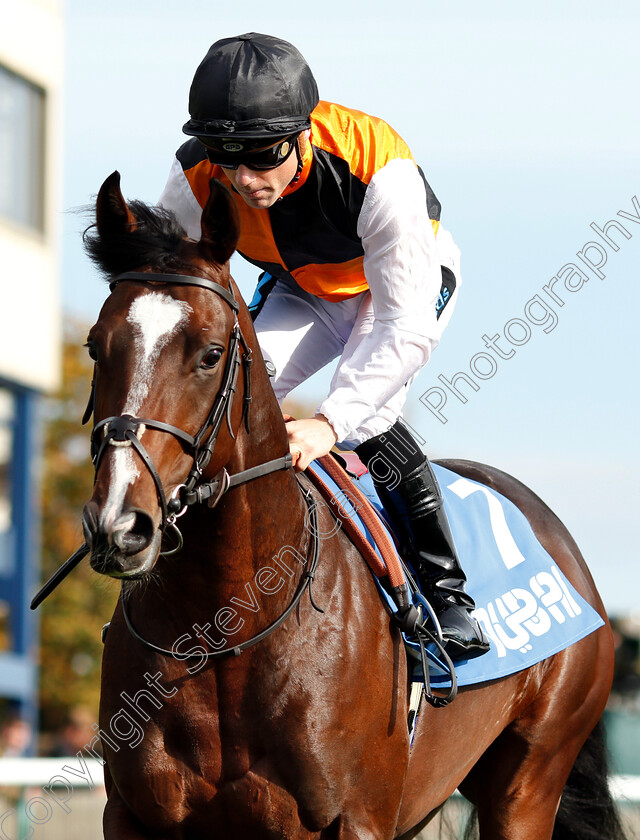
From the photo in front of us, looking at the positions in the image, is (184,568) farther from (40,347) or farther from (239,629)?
(40,347)

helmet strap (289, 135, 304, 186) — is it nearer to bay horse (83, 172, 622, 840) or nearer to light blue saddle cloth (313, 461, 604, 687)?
bay horse (83, 172, 622, 840)

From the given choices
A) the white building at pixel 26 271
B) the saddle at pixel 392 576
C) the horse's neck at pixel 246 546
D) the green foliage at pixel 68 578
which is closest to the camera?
the horse's neck at pixel 246 546

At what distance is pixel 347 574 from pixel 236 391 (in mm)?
802

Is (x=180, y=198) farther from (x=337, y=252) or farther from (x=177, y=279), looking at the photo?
(x=177, y=279)

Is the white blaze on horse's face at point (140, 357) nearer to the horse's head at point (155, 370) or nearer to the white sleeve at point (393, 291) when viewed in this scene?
the horse's head at point (155, 370)

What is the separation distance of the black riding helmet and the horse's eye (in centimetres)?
74

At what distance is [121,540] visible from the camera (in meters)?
2.60

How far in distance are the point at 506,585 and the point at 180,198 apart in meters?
1.90

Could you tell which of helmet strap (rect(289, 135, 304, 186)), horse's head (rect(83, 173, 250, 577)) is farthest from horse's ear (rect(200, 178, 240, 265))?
helmet strap (rect(289, 135, 304, 186))

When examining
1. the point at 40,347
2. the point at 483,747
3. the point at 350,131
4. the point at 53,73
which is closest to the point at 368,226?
Answer: the point at 350,131

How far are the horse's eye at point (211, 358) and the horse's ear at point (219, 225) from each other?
1.15 feet

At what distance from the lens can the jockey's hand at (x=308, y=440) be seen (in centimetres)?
337

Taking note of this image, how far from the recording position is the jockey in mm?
3396

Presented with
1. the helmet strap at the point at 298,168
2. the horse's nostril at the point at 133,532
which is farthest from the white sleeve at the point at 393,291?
the horse's nostril at the point at 133,532
